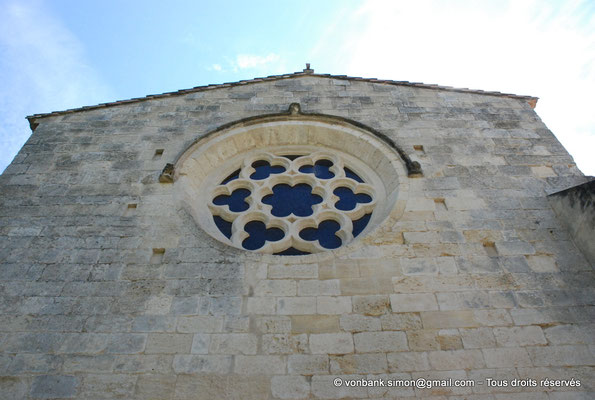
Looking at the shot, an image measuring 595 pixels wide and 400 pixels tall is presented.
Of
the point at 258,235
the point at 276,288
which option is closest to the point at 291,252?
the point at 258,235

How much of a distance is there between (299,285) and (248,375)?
3.05ft

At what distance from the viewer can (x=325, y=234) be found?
485cm

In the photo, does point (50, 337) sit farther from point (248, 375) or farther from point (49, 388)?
point (248, 375)

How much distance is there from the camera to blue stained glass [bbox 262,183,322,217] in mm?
5172

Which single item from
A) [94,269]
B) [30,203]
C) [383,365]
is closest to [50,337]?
[94,269]

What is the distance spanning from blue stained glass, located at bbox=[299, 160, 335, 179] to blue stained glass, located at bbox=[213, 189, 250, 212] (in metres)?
0.93

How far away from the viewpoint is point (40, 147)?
19.2 feet

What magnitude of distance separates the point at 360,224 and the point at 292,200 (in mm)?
936

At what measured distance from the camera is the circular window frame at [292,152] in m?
4.96

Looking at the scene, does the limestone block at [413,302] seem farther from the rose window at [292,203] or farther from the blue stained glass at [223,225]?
the blue stained glass at [223,225]

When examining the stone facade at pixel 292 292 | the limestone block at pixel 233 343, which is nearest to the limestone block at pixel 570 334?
the stone facade at pixel 292 292

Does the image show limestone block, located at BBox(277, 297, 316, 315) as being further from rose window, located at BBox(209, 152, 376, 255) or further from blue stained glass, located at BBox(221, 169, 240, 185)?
blue stained glass, located at BBox(221, 169, 240, 185)

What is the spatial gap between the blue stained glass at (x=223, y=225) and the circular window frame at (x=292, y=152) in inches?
3.7

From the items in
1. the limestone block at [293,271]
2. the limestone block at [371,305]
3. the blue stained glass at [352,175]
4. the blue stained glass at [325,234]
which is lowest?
the limestone block at [371,305]
